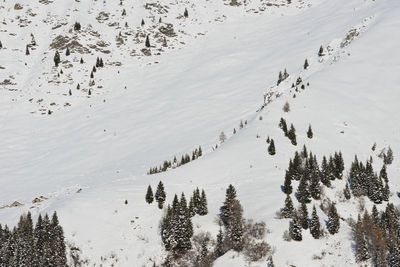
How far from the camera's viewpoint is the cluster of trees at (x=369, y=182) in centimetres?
4866

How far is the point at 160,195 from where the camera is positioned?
4575 centimetres

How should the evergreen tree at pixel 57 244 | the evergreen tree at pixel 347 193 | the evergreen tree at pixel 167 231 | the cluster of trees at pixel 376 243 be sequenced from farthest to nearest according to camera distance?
the evergreen tree at pixel 347 193
the evergreen tree at pixel 167 231
the cluster of trees at pixel 376 243
the evergreen tree at pixel 57 244

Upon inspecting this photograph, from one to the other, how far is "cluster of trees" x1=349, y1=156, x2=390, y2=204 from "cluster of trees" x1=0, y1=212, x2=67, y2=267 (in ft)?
124

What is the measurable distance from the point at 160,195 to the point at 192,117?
34.2 m

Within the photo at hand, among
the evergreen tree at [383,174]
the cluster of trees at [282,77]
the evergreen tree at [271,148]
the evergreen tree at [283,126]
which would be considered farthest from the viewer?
the cluster of trees at [282,77]

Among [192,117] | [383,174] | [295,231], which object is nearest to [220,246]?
[295,231]

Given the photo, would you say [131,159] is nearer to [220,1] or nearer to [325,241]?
[325,241]

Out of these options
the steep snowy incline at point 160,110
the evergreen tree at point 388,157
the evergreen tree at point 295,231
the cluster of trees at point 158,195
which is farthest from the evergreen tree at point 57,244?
the evergreen tree at point 388,157

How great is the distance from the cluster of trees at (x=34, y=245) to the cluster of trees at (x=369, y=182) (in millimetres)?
37737

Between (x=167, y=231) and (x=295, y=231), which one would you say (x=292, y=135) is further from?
(x=167, y=231)

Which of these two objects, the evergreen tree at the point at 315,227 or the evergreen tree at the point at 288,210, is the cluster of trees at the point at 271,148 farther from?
the evergreen tree at the point at 315,227

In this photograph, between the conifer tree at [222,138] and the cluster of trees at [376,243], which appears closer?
the cluster of trees at [376,243]

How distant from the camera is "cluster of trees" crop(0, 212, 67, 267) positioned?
36531 millimetres

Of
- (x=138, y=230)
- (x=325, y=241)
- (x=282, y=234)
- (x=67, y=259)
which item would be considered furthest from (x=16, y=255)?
(x=325, y=241)
